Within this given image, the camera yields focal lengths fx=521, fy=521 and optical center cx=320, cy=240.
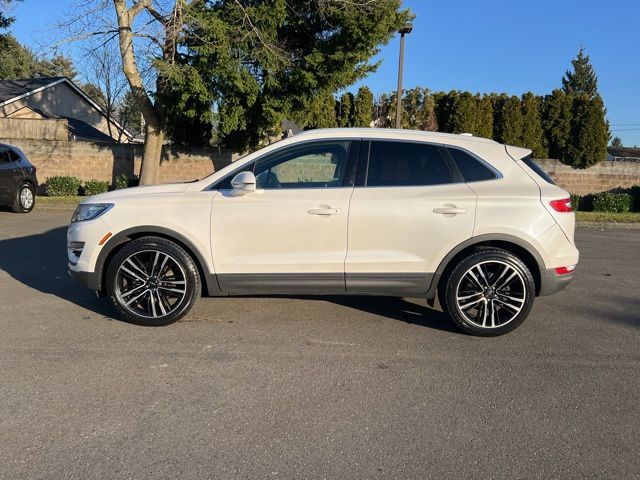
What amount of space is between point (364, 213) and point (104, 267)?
8.20 ft

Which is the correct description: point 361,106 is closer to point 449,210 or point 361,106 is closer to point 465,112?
point 465,112

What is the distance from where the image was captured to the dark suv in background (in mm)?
12484

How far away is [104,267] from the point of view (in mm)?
4922

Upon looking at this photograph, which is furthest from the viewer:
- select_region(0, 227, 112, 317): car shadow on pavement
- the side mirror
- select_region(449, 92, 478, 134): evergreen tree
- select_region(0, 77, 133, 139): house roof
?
select_region(0, 77, 133, 139): house roof

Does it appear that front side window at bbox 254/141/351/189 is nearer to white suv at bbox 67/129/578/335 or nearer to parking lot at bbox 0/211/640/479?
white suv at bbox 67/129/578/335

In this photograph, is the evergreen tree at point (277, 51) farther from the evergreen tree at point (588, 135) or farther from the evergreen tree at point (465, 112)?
the evergreen tree at point (588, 135)

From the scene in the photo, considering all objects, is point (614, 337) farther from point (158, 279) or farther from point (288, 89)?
point (288, 89)

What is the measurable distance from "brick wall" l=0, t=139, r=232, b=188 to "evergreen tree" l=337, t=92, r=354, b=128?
458 centimetres

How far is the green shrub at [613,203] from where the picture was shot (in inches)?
620

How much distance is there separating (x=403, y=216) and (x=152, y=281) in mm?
2372

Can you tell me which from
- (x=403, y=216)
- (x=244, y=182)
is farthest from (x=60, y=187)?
(x=403, y=216)

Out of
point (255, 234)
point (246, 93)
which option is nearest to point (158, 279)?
point (255, 234)

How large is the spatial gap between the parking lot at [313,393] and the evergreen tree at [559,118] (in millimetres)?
13630

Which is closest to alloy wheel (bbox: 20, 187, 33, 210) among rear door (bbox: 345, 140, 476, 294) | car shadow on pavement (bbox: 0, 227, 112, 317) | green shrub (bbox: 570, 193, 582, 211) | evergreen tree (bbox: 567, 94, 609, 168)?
car shadow on pavement (bbox: 0, 227, 112, 317)
